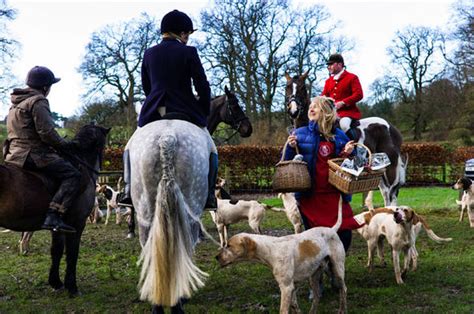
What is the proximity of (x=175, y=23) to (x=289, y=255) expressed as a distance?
2349 mm

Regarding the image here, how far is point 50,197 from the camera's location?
606 centimetres

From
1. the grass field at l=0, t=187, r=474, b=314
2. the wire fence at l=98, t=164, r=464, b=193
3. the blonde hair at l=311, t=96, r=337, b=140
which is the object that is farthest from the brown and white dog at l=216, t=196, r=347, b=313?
the wire fence at l=98, t=164, r=464, b=193

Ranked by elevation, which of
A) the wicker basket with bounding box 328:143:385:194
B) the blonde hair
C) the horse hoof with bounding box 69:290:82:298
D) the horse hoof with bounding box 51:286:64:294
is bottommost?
the horse hoof with bounding box 51:286:64:294

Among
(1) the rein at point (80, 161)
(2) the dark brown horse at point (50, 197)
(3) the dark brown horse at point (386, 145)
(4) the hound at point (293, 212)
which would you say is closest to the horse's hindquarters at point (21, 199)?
(2) the dark brown horse at point (50, 197)

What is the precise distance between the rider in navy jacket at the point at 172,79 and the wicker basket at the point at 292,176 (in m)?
1.09

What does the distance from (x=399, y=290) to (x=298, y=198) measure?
67.7 inches

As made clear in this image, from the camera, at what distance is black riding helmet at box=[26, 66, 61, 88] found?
20.3 feet

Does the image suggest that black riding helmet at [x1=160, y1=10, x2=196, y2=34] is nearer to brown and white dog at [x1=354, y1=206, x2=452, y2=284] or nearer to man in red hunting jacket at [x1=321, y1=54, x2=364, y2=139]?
brown and white dog at [x1=354, y1=206, x2=452, y2=284]

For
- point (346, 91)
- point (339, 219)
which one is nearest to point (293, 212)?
point (346, 91)

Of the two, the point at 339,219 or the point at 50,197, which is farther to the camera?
the point at 50,197

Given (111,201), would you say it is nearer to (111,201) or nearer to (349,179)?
(111,201)

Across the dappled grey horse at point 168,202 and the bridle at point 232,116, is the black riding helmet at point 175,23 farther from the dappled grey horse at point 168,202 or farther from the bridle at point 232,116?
the bridle at point 232,116

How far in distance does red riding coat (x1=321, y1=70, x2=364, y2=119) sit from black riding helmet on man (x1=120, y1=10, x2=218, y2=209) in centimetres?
369

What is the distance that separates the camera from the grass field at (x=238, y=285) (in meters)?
5.66
